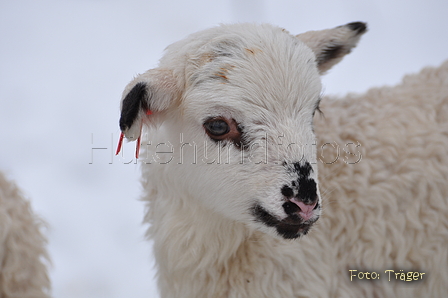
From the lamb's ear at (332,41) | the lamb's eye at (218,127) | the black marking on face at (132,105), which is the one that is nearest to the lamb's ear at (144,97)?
the black marking on face at (132,105)

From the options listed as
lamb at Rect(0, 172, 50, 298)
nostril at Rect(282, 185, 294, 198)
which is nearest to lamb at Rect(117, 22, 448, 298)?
nostril at Rect(282, 185, 294, 198)

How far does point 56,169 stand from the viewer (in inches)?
205

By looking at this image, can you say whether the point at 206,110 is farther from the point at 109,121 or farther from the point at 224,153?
the point at 109,121

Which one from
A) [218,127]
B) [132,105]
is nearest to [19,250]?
[132,105]

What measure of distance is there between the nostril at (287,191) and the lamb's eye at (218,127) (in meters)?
0.43

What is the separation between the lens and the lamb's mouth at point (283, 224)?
2152 mm

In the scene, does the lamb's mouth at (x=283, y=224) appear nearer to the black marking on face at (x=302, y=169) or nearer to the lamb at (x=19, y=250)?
the black marking on face at (x=302, y=169)

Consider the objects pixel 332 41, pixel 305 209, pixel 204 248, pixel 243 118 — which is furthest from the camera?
pixel 332 41

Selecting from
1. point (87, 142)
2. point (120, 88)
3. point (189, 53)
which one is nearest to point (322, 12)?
point (120, 88)

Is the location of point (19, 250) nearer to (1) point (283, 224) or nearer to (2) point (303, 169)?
(1) point (283, 224)

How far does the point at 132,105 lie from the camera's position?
7.36 feet

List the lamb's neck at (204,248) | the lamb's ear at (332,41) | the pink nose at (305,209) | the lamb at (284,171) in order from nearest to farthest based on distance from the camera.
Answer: the pink nose at (305,209) → the lamb at (284,171) → the lamb's neck at (204,248) → the lamb's ear at (332,41)

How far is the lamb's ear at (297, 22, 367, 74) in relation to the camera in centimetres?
281

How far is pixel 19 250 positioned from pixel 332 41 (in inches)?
87.5
